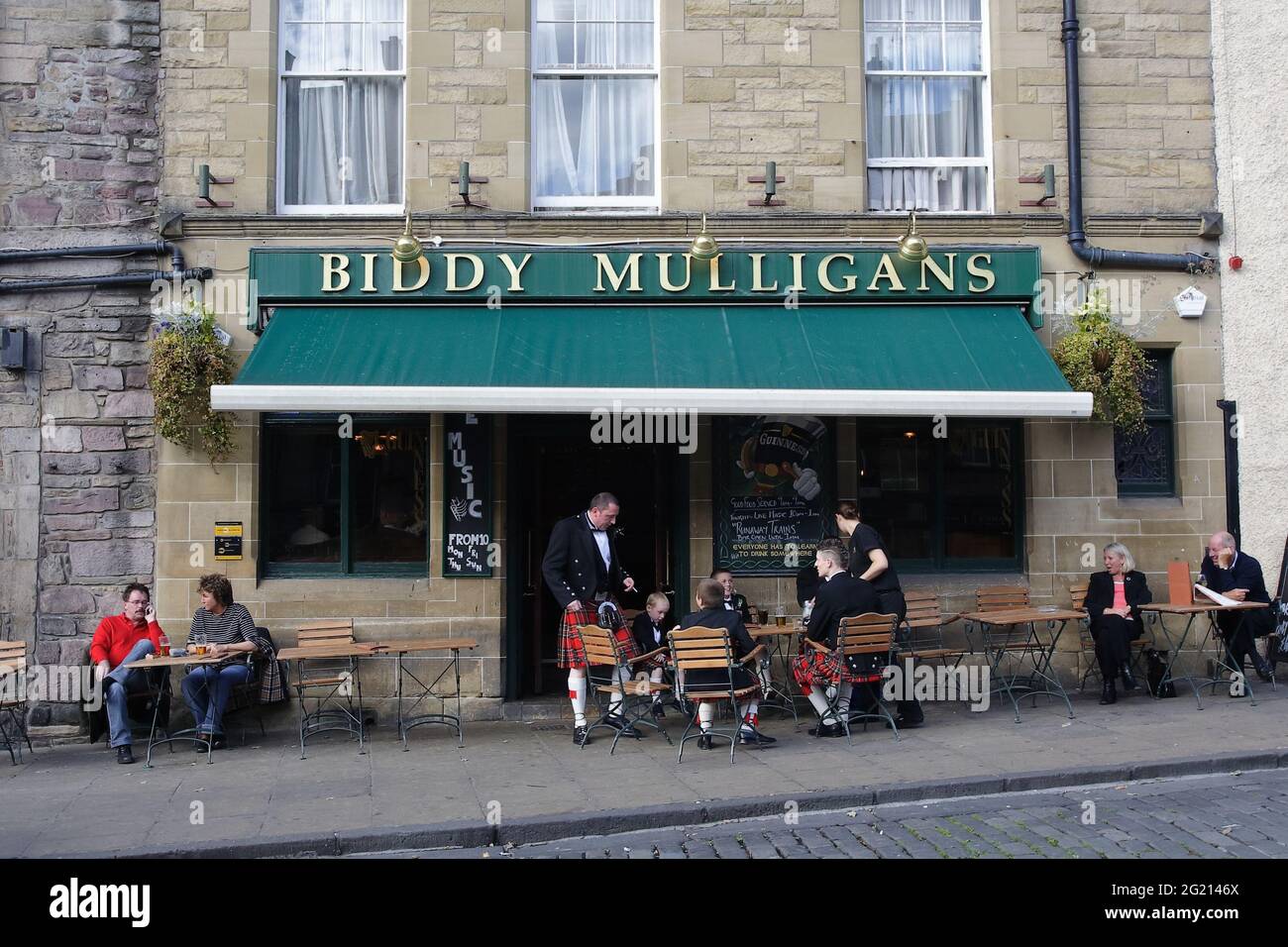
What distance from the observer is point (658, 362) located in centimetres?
981

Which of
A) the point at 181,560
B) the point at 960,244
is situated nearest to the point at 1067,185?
the point at 960,244

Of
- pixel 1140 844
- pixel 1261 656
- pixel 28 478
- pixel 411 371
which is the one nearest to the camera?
pixel 1140 844

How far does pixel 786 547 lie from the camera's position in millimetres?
10773

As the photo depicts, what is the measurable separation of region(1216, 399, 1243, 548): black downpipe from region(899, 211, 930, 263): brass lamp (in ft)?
10.5

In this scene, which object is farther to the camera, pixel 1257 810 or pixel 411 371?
pixel 411 371

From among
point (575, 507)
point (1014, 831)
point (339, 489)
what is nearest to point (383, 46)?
point (339, 489)

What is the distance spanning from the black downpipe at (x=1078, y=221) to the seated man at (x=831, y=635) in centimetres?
406

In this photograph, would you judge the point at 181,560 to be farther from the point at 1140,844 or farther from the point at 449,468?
the point at 1140,844

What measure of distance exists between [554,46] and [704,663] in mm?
6157

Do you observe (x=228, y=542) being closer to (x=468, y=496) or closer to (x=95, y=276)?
(x=468, y=496)

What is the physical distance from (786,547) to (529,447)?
260cm

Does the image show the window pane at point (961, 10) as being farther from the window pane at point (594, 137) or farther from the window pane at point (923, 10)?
the window pane at point (594, 137)

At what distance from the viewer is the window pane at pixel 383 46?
1110 cm

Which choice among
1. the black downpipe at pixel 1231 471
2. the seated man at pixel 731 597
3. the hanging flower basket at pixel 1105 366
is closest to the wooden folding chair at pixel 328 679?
the seated man at pixel 731 597
